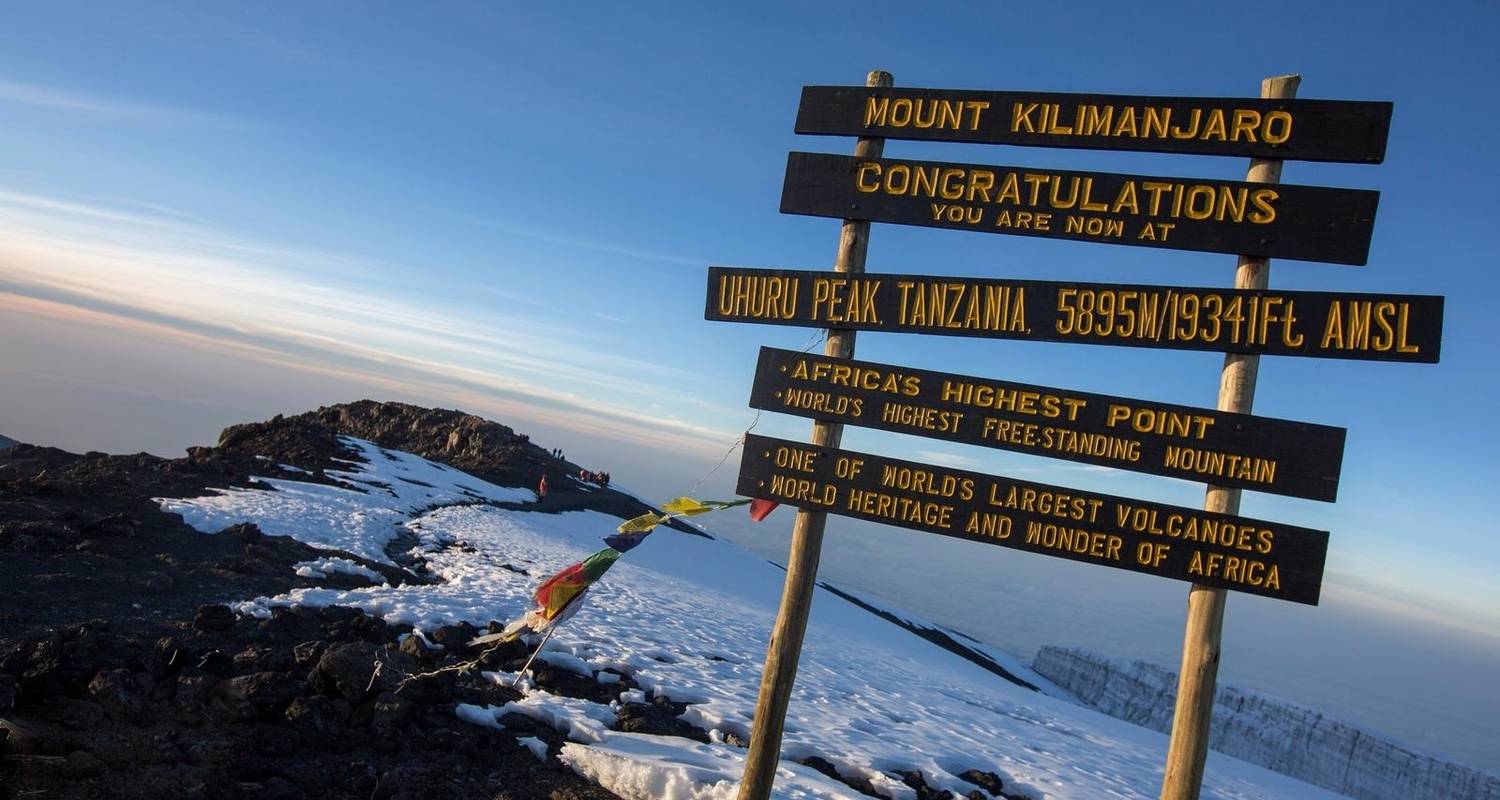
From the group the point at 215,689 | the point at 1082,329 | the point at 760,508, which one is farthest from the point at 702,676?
the point at 1082,329

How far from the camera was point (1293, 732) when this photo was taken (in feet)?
89.5

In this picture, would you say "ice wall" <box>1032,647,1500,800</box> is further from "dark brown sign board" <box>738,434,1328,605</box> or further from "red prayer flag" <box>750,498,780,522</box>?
"red prayer flag" <box>750,498,780,522</box>

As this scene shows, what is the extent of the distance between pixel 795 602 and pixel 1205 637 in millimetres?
2820

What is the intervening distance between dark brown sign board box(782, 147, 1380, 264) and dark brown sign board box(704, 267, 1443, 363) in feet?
1.29

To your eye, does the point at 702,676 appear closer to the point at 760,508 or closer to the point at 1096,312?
the point at 760,508

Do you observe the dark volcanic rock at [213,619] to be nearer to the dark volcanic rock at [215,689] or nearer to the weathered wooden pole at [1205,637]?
the dark volcanic rock at [215,689]

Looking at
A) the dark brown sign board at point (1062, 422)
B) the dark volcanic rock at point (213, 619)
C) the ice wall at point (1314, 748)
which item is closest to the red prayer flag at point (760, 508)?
the dark brown sign board at point (1062, 422)

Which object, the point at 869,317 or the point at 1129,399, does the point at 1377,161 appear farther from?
the point at 869,317

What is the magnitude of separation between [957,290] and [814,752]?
17.1 feet

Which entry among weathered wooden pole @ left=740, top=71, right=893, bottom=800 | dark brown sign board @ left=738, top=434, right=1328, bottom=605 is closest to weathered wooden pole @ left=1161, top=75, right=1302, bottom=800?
dark brown sign board @ left=738, top=434, right=1328, bottom=605

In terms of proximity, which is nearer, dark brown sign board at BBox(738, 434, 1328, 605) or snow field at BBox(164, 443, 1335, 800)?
dark brown sign board at BBox(738, 434, 1328, 605)

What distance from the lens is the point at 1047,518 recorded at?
577cm

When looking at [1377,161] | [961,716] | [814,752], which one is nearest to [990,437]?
[1377,161]

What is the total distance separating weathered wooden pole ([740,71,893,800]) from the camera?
6254 millimetres
